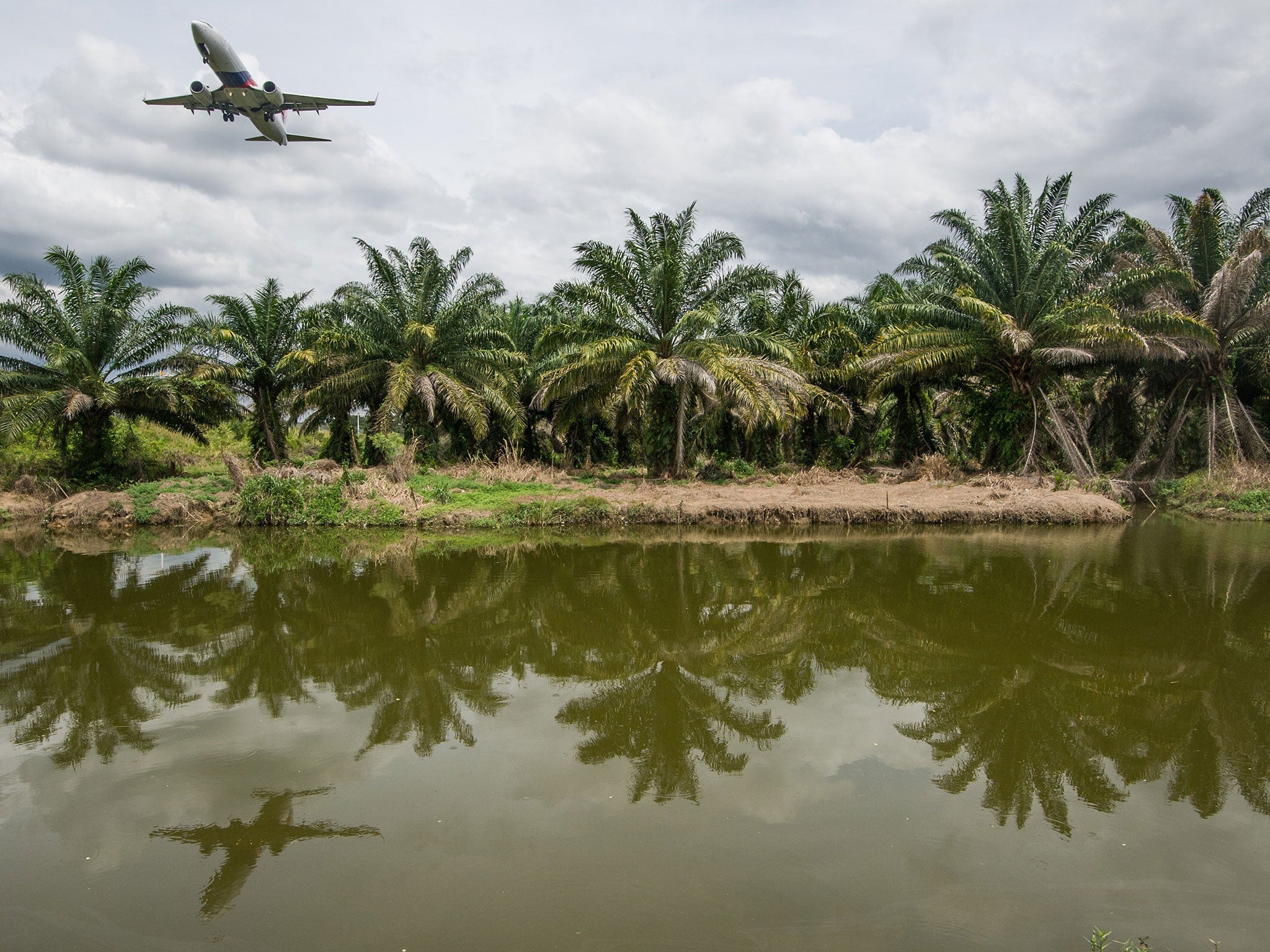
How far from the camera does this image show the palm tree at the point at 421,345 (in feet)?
70.7

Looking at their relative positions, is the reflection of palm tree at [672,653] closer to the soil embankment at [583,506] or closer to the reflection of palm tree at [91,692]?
the reflection of palm tree at [91,692]

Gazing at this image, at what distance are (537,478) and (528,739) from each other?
15.2 meters

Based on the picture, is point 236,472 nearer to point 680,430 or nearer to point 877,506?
point 680,430

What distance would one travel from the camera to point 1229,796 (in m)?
4.68

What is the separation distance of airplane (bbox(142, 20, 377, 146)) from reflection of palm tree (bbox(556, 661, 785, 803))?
11428 mm

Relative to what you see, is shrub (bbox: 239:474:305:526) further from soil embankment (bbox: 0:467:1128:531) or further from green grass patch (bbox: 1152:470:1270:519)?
green grass patch (bbox: 1152:470:1270:519)

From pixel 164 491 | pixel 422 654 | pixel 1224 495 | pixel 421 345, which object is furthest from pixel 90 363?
pixel 1224 495

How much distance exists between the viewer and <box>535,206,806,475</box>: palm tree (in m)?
18.8

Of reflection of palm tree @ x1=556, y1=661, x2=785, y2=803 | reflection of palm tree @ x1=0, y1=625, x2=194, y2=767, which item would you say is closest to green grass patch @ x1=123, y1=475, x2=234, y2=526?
reflection of palm tree @ x1=0, y1=625, x2=194, y2=767

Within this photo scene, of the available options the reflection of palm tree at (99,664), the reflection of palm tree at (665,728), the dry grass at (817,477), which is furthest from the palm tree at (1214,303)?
the reflection of palm tree at (99,664)

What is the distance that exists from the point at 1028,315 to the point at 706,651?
16835 millimetres

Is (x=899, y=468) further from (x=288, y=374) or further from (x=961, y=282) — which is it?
(x=288, y=374)

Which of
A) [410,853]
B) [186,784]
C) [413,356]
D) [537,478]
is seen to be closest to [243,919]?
[410,853]

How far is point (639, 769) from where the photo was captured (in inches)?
201
